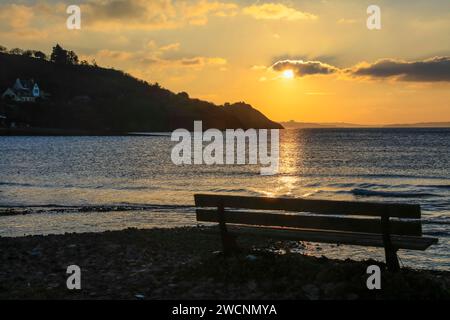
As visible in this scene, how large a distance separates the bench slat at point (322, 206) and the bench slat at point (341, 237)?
0.48 metres

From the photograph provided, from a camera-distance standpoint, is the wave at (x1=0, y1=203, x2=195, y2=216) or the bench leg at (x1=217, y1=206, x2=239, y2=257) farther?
the wave at (x1=0, y1=203, x2=195, y2=216)

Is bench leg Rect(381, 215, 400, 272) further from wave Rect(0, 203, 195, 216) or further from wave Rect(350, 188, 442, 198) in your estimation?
wave Rect(350, 188, 442, 198)

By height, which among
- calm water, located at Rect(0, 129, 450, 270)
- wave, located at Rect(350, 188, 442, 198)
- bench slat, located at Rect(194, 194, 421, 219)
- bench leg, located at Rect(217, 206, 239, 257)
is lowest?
wave, located at Rect(350, 188, 442, 198)

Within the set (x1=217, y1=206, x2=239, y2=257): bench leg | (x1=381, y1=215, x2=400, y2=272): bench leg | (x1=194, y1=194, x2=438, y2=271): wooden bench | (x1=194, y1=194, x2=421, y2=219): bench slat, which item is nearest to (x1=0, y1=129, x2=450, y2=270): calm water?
(x1=217, y1=206, x2=239, y2=257): bench leg

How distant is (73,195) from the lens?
102 feet

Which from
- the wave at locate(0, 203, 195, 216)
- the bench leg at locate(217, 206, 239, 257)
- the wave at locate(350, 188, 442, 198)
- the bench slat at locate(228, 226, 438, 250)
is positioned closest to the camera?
the bench slat at locate(228, 226, 438, 250)

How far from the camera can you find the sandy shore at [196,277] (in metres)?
7.73

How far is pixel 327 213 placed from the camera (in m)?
8.56

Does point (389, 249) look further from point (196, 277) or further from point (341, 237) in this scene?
point (196, 277)

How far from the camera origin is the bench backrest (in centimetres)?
786

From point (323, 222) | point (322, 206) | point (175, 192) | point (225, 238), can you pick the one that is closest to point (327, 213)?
point (323, 222)

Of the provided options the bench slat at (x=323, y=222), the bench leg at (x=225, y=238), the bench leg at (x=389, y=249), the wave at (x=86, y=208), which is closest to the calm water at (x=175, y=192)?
the wave at (x=86, y=208)
